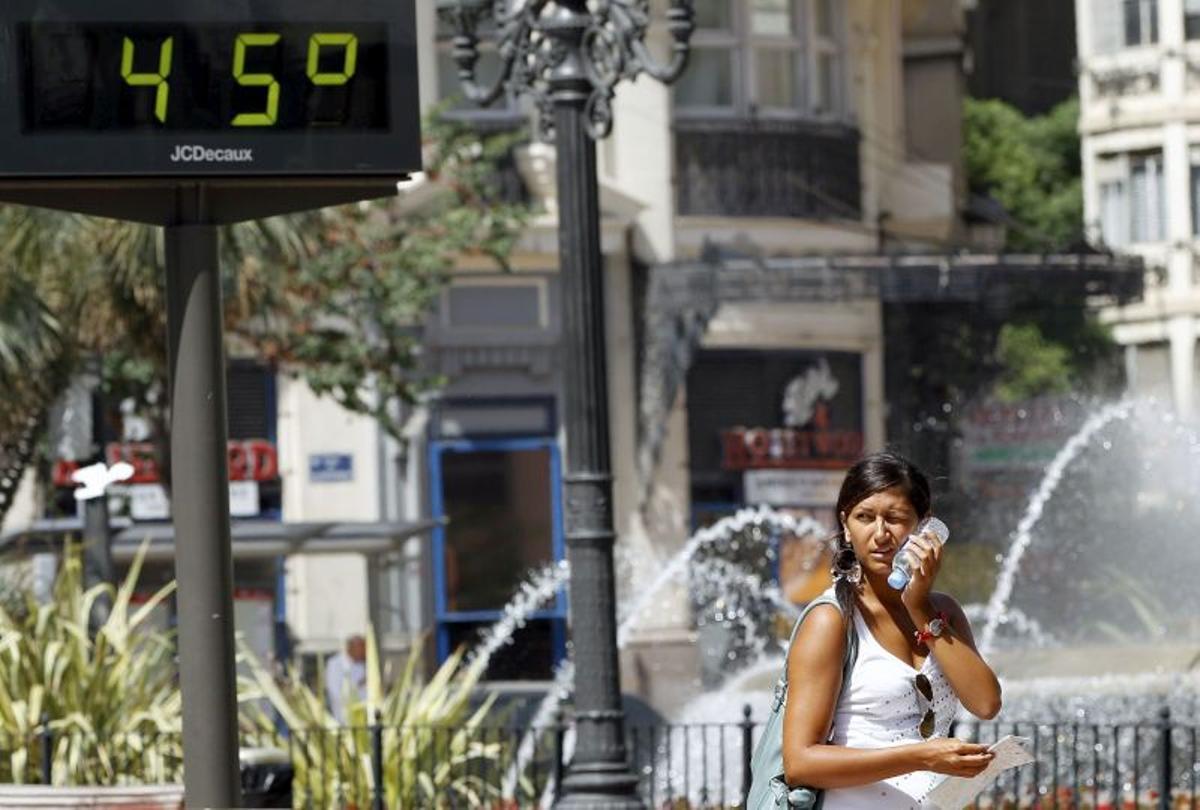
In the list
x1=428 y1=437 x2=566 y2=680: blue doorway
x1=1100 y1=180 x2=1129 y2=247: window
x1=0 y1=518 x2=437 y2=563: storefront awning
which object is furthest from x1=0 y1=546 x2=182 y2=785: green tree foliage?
x1=1100 y1=180 x2=1129 y2=247: window

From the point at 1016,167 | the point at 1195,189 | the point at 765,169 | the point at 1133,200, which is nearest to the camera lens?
the point at 765,169

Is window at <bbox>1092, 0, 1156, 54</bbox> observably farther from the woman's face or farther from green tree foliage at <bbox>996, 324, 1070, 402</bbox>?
the woman's face

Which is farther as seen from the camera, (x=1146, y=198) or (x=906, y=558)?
(x=1146, y=198)

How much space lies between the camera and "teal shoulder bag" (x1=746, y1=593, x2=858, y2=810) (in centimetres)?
566

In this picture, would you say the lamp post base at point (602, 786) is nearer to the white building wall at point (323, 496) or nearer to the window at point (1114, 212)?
the white building wall at point (323, 496)

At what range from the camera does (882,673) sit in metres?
5.71

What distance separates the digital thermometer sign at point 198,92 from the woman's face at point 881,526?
1747 millimetres

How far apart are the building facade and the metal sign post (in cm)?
3724

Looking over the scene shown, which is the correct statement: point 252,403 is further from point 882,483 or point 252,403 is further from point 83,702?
point 882,483

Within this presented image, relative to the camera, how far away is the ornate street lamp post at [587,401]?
12.4 metres

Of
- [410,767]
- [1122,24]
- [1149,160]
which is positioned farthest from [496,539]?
[1122,24]

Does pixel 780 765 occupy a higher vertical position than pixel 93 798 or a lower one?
A: higher

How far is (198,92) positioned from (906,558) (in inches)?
87.9

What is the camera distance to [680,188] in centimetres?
2953
